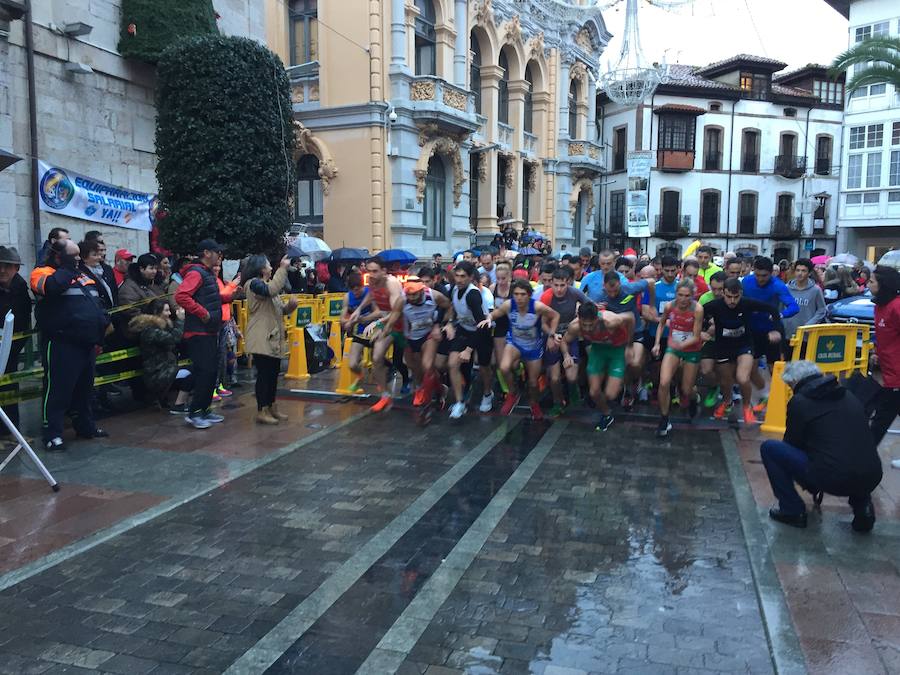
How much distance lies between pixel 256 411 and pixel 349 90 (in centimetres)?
1409

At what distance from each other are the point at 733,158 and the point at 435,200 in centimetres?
2546

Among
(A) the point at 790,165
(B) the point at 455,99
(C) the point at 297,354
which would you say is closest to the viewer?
(C) the point at 297,354

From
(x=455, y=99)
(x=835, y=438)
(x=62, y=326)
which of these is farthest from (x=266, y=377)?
(x=455, y=99)

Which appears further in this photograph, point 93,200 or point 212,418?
point 93,200

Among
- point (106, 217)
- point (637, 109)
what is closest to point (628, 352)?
point (106, 217)

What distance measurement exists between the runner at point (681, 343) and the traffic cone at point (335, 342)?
219 inches

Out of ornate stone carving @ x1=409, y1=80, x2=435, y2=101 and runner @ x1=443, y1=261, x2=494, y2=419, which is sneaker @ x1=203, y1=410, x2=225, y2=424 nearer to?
runner @ x1=443, y1=261, x2=494, y2=419

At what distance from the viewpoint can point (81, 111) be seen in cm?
1156

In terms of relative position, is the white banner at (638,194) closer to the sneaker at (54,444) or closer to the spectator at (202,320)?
the spectator at (202,320)

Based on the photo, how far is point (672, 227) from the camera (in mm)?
41656

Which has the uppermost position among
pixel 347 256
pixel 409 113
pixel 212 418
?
pixel 409 113

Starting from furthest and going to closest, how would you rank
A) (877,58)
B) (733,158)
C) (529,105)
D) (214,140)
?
(733,158)
(529,105)
(877,58)
(214,140)

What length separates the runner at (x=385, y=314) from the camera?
28.8ft

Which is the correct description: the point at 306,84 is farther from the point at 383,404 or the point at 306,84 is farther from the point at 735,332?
the point at 735,332
